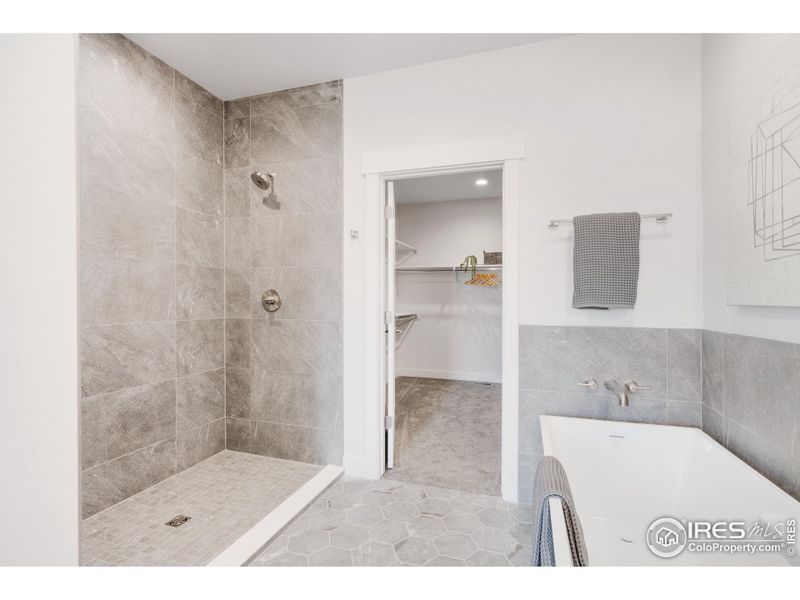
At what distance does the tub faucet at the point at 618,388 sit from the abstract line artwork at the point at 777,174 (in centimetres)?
82

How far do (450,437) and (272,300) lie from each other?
1.72 meters

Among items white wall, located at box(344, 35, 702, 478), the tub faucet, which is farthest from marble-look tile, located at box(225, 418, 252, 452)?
the tub faucet

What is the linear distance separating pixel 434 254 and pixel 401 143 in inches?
108

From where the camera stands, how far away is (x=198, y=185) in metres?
2.44

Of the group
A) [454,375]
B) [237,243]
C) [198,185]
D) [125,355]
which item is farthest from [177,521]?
[454,375]

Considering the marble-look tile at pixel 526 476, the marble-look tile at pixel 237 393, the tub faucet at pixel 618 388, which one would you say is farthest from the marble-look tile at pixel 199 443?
the tub faucet at pixel 618 388

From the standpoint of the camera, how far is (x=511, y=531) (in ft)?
5.83

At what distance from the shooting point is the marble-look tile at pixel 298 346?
2.41 meters

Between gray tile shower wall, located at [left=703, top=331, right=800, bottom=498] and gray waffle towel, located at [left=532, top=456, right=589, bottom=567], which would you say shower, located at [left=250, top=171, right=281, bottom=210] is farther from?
gray tile shower wall, located at [left=703, top=331, right=800, bottom=498]

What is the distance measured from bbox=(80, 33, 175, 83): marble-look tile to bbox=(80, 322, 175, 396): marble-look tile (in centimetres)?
137

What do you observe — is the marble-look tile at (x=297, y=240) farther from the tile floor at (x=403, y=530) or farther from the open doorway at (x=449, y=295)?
the open doorway at (x=449, y=295)

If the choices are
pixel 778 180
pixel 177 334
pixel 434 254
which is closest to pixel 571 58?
pixel 778 180

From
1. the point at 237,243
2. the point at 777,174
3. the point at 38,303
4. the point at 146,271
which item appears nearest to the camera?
the point at 38,303
